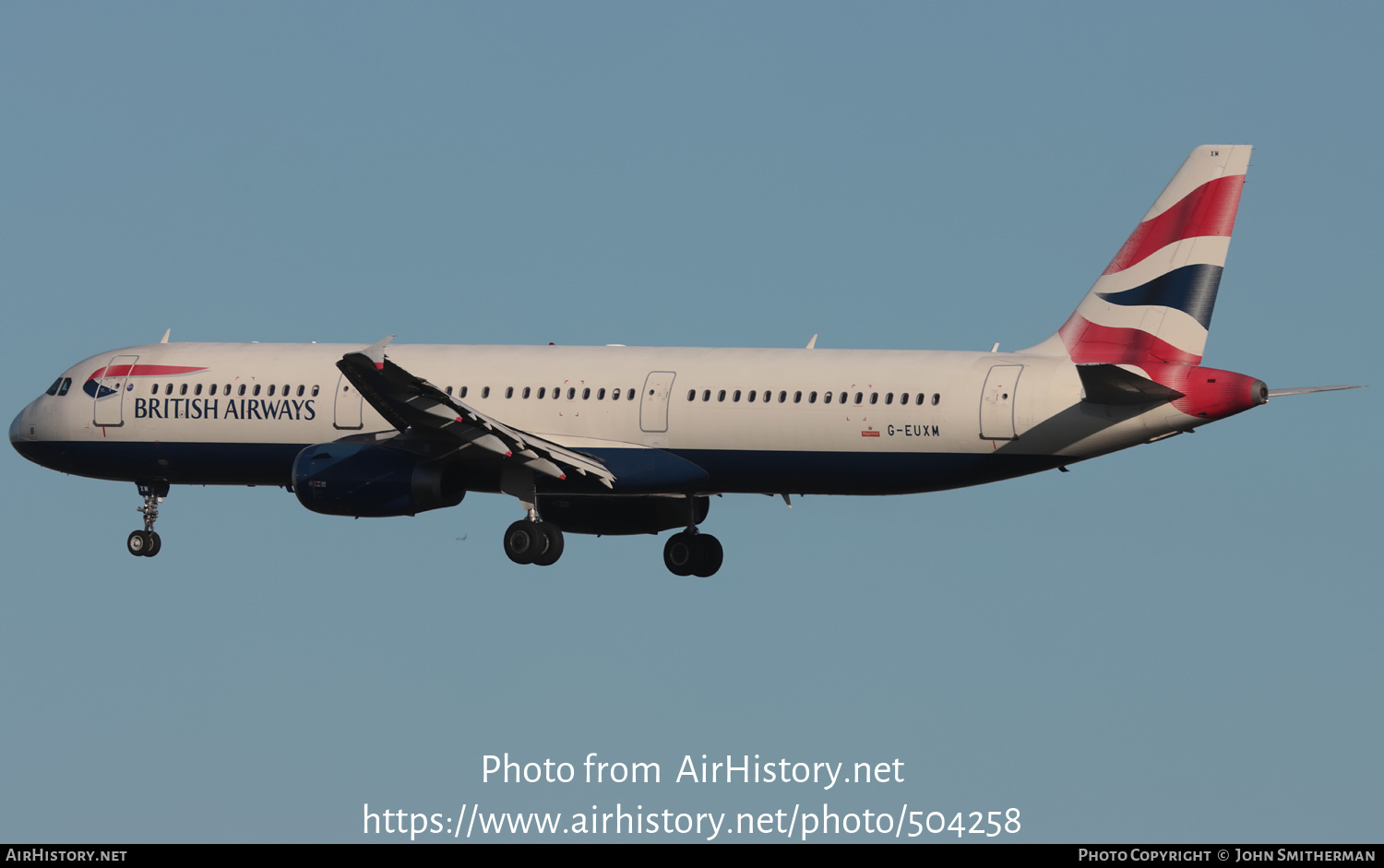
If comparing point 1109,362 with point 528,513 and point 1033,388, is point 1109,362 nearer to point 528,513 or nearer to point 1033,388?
point 1033,388

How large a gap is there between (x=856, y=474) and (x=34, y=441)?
2056 centimetres

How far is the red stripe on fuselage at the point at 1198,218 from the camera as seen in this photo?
4319 centimetres

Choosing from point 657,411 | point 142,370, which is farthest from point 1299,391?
point 142,370

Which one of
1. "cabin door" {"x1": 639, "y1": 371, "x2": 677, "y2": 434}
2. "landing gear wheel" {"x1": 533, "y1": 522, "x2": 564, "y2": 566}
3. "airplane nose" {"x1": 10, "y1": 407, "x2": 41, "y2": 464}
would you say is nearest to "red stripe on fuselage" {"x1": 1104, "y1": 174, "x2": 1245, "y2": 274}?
"cabin door" {"x1": 639, "y1": 371, "x2": 677, "y2": 434}

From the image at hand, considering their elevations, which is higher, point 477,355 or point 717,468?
point 477,355

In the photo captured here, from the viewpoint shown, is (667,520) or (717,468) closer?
(717,468)

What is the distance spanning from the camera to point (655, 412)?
153 ft

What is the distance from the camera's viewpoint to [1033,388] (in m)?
43.6

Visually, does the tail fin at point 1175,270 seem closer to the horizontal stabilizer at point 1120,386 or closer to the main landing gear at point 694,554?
the horizontal stabilizer at point 1120,386

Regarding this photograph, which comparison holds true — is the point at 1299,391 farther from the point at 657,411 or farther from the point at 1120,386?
the point at 657,411

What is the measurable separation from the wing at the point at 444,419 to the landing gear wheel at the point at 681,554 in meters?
4.47

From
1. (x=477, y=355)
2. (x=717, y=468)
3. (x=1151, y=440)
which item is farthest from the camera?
(x=477, y=355)

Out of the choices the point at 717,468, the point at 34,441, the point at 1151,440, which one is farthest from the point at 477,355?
the point at 1151,440

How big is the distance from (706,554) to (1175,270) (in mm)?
12829
